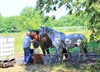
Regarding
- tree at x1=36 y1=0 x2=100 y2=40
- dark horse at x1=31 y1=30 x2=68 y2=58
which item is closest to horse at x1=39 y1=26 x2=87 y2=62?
dark horse at x1=31 y1=30 x2=68 y2=58

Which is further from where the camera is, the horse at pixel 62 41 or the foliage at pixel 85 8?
the horse at pixel 62 41

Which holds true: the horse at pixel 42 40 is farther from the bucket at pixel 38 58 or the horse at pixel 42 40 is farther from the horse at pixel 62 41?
the bucket at pixel 38 58

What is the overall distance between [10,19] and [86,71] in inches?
3035

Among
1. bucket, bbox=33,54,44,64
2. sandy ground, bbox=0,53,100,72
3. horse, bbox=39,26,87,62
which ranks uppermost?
horse, bbox=39,26,87,62

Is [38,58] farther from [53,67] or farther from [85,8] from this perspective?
[85,8]

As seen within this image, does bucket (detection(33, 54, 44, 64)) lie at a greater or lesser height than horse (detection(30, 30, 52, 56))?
lesser

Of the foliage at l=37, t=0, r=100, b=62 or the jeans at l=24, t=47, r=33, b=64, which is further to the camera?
the jeans at l=24, t=47, r=33, b=64

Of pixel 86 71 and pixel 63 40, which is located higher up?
pixel 63 40

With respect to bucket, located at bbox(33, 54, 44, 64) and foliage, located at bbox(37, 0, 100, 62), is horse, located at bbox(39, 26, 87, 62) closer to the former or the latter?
bucket, located at bbox(33, 54, 44, 64)

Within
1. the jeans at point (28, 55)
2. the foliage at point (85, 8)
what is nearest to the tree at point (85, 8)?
the foliage at point (85, 8)

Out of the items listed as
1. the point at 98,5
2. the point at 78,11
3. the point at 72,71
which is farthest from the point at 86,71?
the point at 98,5

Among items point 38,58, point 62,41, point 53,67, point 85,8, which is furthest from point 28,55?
point 85,8

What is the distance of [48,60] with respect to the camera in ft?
47.3

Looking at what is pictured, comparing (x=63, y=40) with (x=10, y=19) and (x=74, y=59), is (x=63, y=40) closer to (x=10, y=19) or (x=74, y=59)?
(x=74, y=59)
